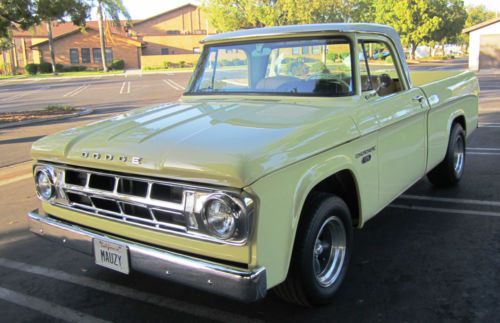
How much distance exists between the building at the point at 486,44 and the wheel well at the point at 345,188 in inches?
1297

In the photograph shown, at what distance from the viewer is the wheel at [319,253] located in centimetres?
296

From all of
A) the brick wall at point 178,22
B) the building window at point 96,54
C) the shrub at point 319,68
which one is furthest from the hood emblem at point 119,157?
the brick wall at point 178,22

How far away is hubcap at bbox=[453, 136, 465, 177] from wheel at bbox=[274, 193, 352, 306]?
3.08 meters

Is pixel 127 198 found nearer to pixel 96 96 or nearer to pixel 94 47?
pixel 96 96

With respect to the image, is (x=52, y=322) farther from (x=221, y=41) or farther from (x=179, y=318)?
(x=221, y=41)

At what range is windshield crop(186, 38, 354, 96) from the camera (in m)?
3.94

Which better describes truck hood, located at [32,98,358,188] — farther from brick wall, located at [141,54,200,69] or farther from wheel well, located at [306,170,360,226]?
brick wall, located at [141,54,200,69]

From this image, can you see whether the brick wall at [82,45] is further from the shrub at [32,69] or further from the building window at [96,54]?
the shrub at [32,69]

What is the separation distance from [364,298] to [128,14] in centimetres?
4703

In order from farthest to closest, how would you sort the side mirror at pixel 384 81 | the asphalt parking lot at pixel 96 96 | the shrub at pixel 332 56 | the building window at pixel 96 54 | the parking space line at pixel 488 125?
the building window at pixel 96 54, the asphalt parking lot at pixel 96 96, the parking space line at pixel 488 125, the side mirror at pixel 384 81, the shrub at pixel 332 56

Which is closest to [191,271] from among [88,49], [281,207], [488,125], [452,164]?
[281,207]

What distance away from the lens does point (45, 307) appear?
3467 millimetres

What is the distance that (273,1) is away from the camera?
46.4 meters

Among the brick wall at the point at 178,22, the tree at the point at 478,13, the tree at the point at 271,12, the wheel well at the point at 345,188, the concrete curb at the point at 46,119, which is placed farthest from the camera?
the tree at the point at 478,13
